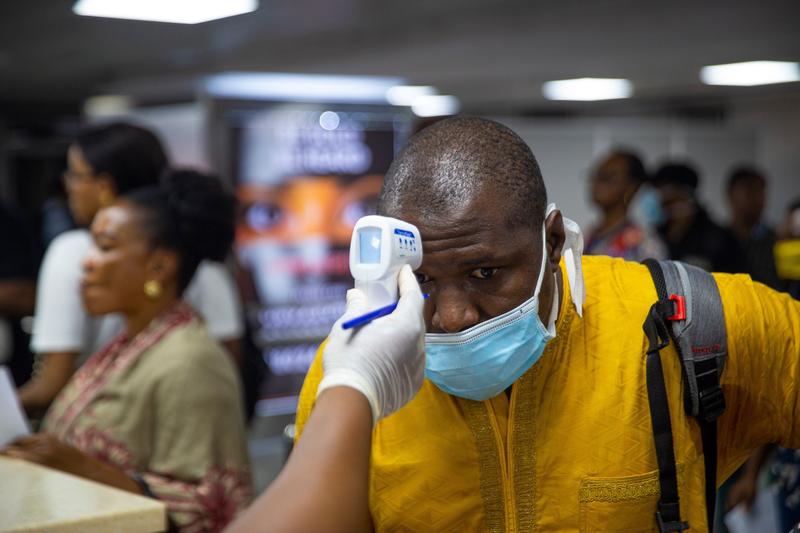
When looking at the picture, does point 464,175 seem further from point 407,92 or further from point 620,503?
point 407,92

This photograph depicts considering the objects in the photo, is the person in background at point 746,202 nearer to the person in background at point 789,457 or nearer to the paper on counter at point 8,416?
the person in background at point 789,457

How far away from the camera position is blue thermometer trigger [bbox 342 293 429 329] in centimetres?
133

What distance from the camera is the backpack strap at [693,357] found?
164 cm

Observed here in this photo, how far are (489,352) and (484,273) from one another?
5.2 inches

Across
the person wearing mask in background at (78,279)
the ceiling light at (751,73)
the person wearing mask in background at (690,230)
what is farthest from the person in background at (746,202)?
the person wearing mask in background at (78,279)

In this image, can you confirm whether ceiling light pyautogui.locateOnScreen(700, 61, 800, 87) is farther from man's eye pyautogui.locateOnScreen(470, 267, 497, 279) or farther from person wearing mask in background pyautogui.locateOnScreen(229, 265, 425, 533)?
person wearing mask in background pyautogui.locateOnScreen(229, 265, 425, 533)

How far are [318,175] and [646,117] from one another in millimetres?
6842

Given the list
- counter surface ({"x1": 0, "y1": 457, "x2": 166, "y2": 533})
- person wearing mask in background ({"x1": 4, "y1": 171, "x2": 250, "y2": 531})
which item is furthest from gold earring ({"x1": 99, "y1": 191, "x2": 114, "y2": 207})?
counter surface ({"x1": 0, "y1": 457, "x2": 166, "y2": 533})

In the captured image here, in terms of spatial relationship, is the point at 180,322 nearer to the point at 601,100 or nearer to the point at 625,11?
the point at 625,11

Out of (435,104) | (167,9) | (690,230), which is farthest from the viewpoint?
(435,104)

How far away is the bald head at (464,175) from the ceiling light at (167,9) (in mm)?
4497

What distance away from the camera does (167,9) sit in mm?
6051

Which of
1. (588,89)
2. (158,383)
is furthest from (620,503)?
(588,89)

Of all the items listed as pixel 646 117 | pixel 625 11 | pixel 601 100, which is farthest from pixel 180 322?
pixel 646 117
